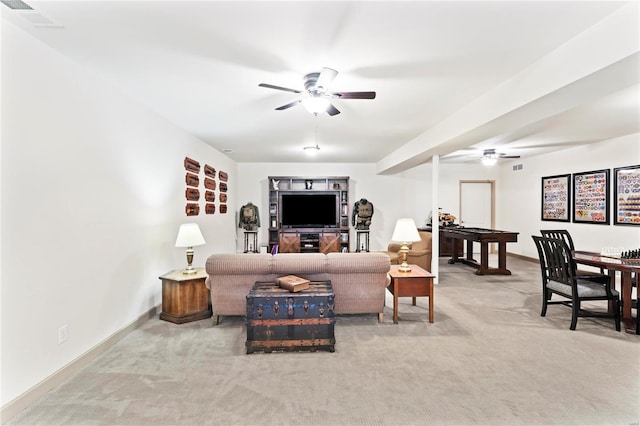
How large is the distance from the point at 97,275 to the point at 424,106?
3973 mm

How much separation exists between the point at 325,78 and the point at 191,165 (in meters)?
3.39

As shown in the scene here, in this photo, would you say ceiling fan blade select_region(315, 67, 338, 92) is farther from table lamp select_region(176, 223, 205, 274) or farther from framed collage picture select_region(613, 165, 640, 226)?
framed collage picture select_region(613, 165, 640, 226)

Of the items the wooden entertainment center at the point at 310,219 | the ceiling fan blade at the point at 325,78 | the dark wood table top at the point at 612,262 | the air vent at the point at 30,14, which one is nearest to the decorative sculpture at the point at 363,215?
the wooden entertainment center at the point at 310,219

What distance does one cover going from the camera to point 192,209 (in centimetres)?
523

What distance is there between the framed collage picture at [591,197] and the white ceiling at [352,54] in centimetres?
196

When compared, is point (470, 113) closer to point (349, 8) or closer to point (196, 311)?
point (349, 8)

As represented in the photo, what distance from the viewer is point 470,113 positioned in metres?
3.77

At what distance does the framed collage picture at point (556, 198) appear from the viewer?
262 inches

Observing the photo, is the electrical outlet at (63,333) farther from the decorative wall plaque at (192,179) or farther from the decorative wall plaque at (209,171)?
the decorative wall plaque at (209,171)

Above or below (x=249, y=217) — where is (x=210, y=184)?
above

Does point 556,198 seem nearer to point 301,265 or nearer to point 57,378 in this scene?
point 301,265

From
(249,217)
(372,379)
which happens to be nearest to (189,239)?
(372,379)

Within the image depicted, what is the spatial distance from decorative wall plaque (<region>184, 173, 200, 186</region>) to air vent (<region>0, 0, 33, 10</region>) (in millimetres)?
3108

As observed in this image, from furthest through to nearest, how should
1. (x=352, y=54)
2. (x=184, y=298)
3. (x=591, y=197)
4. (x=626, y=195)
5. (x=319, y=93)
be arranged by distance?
1. (x=591, y=197)
2. (x=626, y=195)
3. (x=184, y=298)
4. (x=319, y=93)
5. (x=352, y=54)
